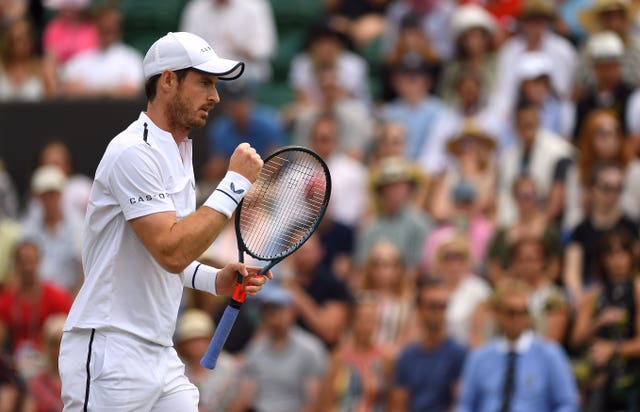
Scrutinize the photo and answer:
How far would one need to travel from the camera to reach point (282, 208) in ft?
18.6

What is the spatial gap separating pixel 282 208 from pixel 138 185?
3.03 feet

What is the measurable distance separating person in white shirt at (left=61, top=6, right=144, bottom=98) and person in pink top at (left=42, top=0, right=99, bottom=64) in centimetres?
37

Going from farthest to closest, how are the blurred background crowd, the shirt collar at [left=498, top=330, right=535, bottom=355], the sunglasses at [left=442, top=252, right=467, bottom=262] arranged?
1. the sunglasses at [left=442, top=252, right=467, bottom=262]
2. the blurred background crowd
3. the shirt collar at [left=498, top=330, right=535, bottom=355]

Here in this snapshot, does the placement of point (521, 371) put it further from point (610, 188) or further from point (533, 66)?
point (533, 66)

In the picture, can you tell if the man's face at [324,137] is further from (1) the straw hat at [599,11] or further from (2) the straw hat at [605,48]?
(1) the straw hat at [599,11]

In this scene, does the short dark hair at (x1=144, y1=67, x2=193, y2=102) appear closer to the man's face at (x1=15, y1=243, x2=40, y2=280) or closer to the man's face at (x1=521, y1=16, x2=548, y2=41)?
the man's face at (x1=15, y1=243, x2=40, y2=280)

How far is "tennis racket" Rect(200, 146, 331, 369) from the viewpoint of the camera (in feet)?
17.0

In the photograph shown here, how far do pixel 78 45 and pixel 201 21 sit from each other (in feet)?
4.25

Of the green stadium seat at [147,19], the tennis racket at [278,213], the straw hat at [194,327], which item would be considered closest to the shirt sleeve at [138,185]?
the tennis racket at [278,213]

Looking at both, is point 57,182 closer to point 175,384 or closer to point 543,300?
point 543,300

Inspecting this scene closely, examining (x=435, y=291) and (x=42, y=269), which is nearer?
(x=435, y=291)

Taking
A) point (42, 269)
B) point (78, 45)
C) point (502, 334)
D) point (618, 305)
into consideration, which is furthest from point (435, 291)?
point (78, 45)

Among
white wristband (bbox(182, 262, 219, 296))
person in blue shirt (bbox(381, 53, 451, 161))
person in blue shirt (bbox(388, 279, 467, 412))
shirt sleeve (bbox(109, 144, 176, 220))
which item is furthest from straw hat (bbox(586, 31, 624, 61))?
shirt sleeve (bbox(109, 144, 176, 220))

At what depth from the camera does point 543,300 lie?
907 cm
